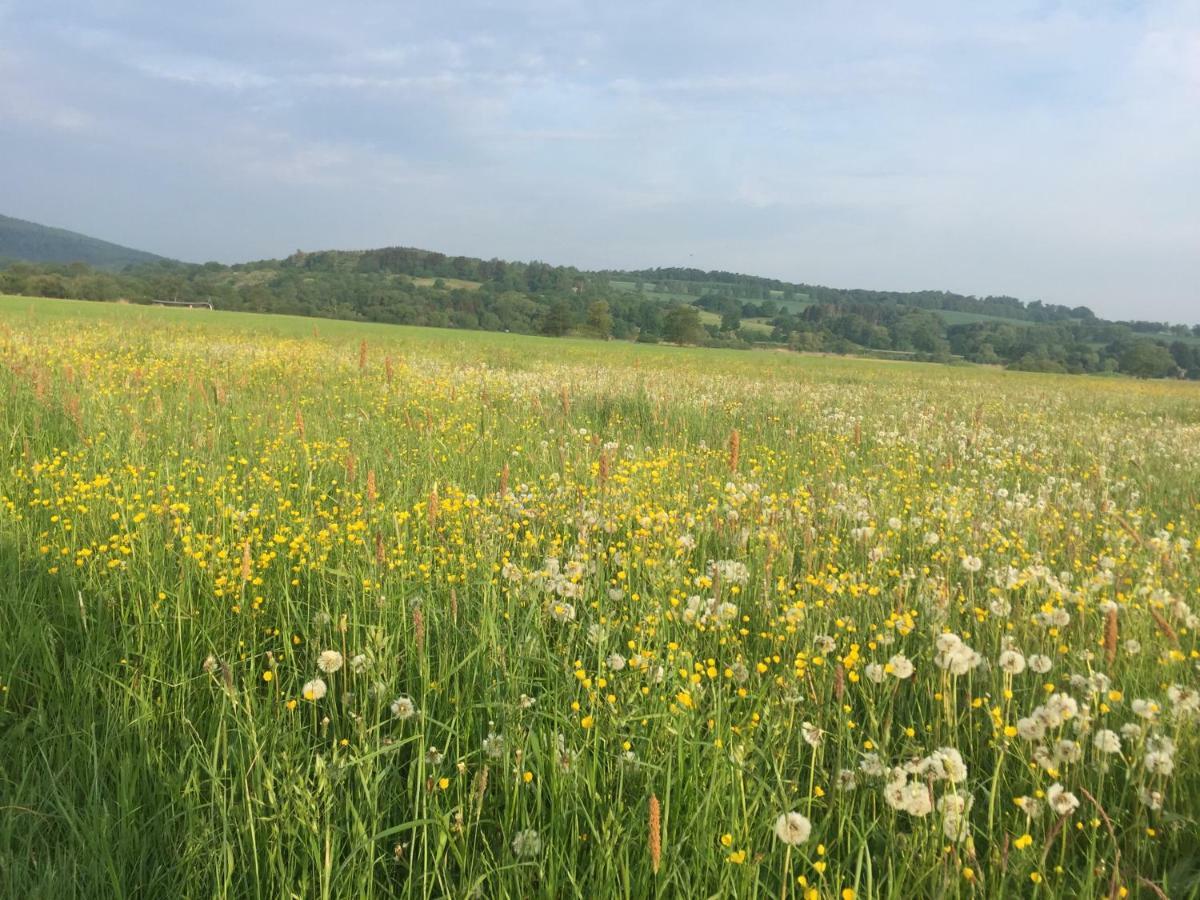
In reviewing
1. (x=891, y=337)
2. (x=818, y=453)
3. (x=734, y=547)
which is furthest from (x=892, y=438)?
(x=891, y=337)

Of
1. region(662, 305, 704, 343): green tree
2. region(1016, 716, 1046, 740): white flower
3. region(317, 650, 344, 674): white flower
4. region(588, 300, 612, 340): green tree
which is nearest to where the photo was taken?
region(1016, 716, 1046, 740): white flower

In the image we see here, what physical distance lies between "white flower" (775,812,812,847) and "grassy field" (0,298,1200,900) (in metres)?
0.01

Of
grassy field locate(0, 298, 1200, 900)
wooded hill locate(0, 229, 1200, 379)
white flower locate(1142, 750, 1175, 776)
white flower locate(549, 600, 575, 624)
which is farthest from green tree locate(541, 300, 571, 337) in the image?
white flower locate(1142, 750, 1175, 776)

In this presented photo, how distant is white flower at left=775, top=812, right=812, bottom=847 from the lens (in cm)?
168

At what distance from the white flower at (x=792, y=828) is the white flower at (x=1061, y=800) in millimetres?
683

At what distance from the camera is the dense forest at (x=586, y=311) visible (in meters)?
77.1

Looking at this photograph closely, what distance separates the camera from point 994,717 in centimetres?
223

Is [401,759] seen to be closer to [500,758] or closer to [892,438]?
[500,758]

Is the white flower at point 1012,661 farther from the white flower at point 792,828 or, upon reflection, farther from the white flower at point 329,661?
the white flower at point 329,661

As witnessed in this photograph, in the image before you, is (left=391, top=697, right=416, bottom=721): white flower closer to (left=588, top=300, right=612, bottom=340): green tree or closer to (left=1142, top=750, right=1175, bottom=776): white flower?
(left=1142, top=750, right=1175, bottom=776): white flower

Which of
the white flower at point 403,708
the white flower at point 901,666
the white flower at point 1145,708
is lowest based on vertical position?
the white flower at point 403,708

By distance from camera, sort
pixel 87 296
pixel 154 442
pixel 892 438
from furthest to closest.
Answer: pixel 87 296 → pixel 892 438 → pixel 154 442

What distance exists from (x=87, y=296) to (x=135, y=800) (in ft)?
289

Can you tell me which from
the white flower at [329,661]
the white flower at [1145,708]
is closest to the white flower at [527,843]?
the white flower at [329,661]
